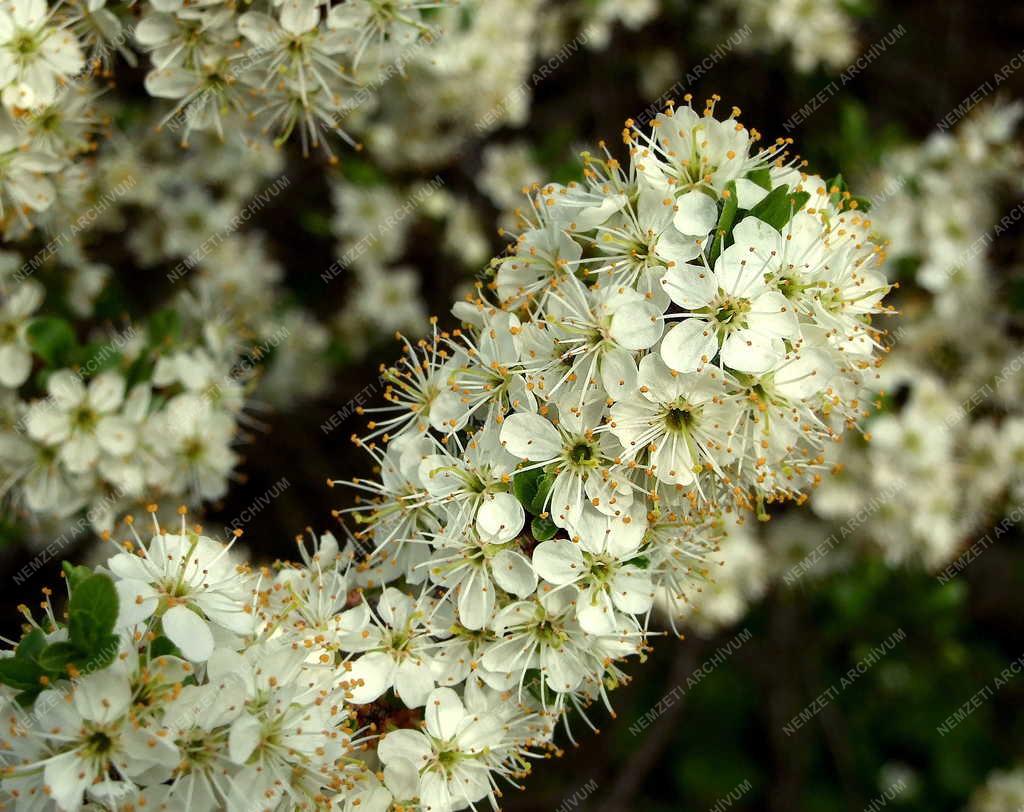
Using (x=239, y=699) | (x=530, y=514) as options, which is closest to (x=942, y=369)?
(x=530, y=514)

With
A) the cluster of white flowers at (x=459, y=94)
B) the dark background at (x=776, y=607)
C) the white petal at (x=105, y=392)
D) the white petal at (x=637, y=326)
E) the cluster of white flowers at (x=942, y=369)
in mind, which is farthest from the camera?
the dark background at (x=776, y=607)

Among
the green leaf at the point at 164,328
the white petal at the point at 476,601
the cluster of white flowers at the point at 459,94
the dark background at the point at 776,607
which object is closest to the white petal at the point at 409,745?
the white petal at the point at 476,601

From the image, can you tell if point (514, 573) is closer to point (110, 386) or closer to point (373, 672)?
point (373, 672)

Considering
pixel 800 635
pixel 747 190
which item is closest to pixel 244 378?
pixel 747 190

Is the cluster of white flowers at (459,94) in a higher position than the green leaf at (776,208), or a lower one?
higher

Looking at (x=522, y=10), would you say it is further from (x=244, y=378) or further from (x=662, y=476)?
(x=662, y=476)

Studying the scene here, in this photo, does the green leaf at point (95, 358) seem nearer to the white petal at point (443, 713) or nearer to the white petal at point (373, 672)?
the white petal at point (373, 672)
